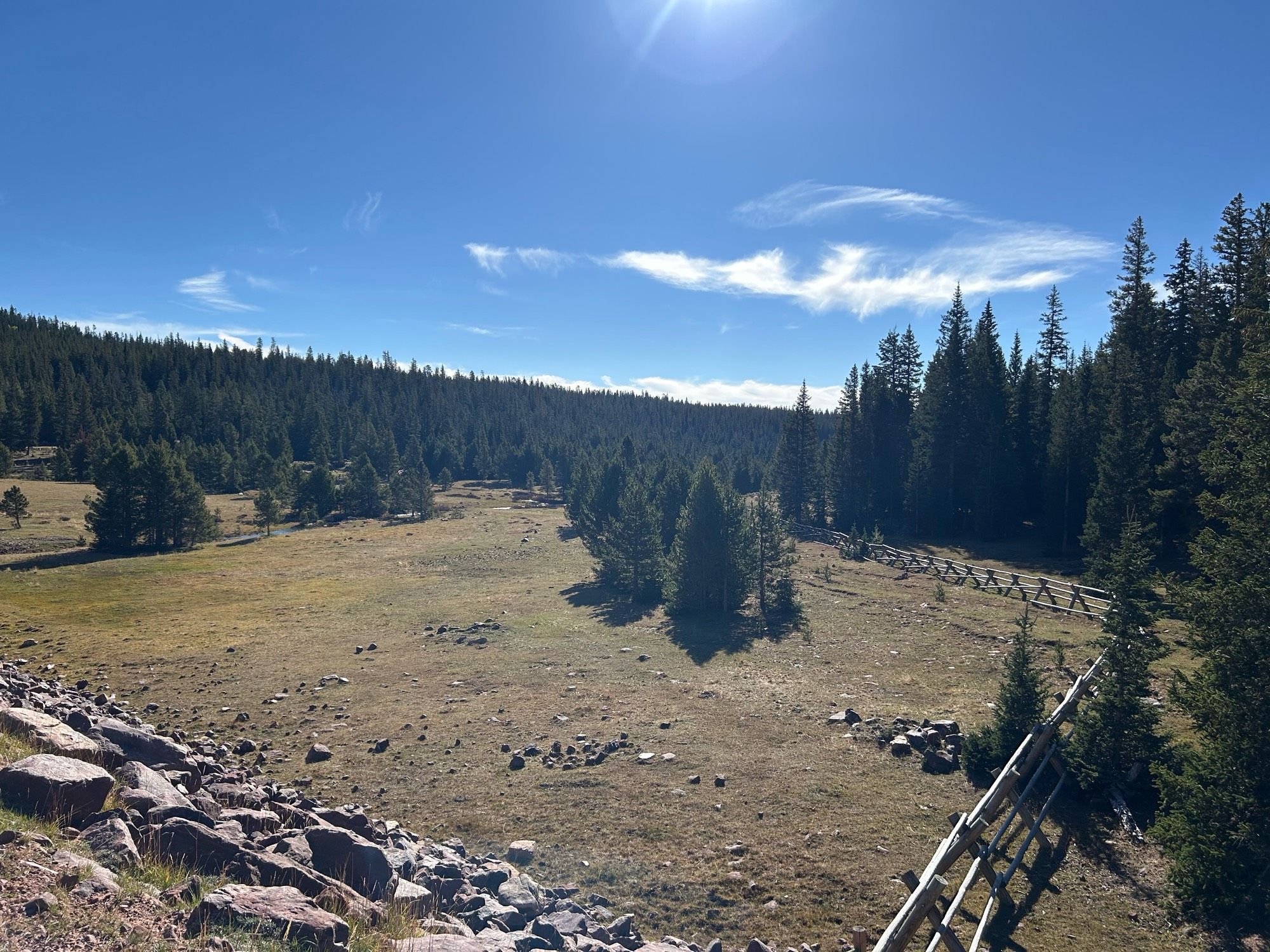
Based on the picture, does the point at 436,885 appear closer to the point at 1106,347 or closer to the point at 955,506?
the point at 955,506

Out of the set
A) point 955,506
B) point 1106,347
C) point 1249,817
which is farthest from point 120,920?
point 1106,347

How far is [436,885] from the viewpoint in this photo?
999 centimetres

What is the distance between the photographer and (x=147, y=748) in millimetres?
12242

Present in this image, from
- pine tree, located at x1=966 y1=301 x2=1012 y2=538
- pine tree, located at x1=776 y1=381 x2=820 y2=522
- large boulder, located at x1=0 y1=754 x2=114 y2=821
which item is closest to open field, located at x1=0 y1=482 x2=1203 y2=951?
large boulder, located at x1=0 y1=754 x2=114 y2=821

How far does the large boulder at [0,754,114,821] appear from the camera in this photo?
7.73 m

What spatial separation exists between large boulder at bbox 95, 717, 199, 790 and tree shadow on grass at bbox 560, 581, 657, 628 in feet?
72.8

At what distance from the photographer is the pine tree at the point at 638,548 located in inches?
1555

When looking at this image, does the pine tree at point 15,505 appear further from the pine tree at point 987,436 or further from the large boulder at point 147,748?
the pine tree at point 987,436

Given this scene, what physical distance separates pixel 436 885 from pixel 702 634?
22240 mm

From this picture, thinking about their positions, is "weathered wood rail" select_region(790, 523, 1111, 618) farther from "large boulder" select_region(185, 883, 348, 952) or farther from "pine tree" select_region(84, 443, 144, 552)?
"pine tree" select_region(84, 443, 144, 552)

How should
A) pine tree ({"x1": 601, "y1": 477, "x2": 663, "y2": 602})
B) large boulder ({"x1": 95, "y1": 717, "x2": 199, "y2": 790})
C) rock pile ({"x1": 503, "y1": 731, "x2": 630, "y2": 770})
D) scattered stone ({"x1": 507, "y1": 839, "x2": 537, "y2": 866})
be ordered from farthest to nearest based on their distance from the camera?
pine tree ({"x1": 601, "y1": 477, "x2": 663, "y2": 602}) < rock pile ({"x1": 503, "y1": 731, "x2": 630, "y2": 770}) < scattered stone ({"x1": 507, "y1": 839, "x2": 537, "y2": 866}) < large boulder ({"x1": 95, "y1": 717, "x2": 199, "y2": 790})

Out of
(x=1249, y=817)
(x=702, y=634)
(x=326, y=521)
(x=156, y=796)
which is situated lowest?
(x=326, y=521)

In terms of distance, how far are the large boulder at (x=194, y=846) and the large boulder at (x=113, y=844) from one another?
1.01 feet

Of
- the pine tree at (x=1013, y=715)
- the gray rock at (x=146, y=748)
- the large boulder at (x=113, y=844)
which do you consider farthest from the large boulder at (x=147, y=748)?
the pine tree at (x=1013, y=715)
